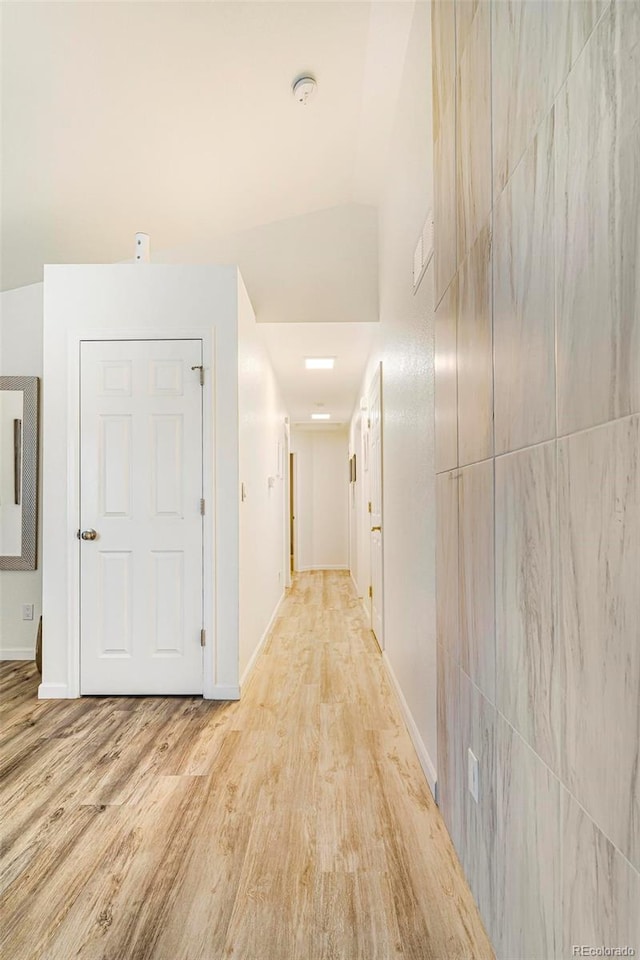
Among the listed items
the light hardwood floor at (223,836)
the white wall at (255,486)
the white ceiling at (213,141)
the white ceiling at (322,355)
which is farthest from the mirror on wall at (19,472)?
the white ceiling at (322,355)

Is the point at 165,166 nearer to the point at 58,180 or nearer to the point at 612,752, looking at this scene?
the point at 58,180

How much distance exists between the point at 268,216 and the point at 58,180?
1475 mm

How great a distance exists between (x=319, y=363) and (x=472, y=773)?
444 centimetres

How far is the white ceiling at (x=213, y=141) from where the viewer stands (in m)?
2.31

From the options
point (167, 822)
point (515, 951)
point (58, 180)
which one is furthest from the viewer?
point (58, 180)

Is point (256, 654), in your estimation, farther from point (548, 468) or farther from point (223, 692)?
point (548, 468)

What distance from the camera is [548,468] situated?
97 centimetres

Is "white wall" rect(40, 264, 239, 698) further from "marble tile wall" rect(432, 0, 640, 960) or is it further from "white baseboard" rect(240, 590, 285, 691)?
"marble tile wall" rect(432, 0, 640, 960)

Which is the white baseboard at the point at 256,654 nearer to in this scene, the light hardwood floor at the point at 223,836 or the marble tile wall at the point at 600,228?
the light hardwood floor at the point at 223,836

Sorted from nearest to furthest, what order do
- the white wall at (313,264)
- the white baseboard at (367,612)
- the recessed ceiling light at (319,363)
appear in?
the white wall at (313,264) → the white baseboard at (367,612) → the recessed ceiling light at (319,363)

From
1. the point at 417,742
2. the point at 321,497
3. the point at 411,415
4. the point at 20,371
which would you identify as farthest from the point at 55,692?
the point at 321,497

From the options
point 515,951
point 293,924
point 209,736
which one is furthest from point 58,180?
point 515,951

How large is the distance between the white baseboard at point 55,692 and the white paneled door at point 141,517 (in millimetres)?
86

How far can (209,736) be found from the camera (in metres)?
2.48
